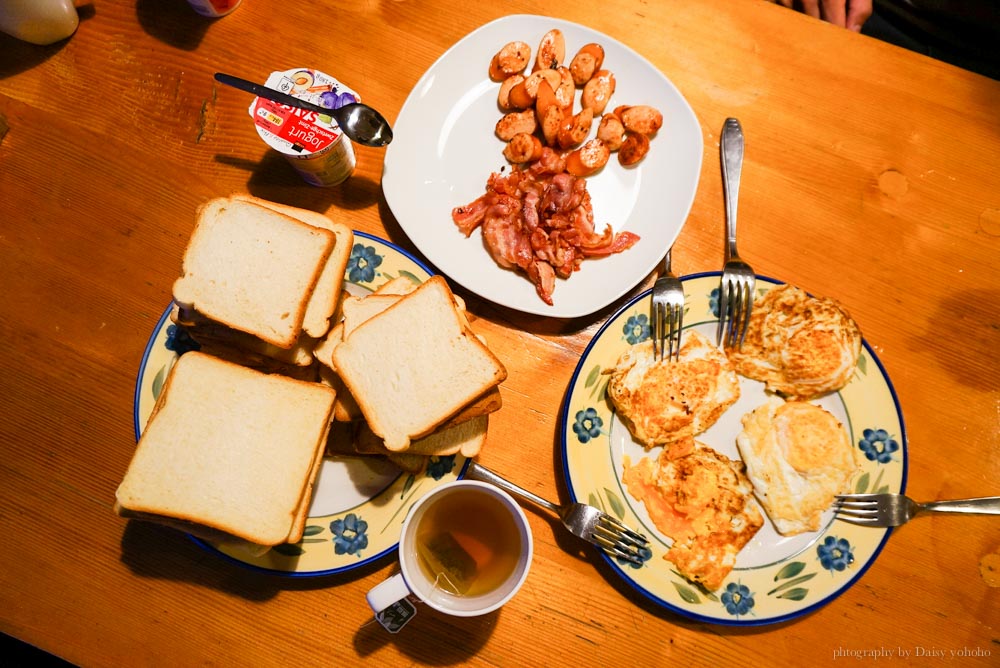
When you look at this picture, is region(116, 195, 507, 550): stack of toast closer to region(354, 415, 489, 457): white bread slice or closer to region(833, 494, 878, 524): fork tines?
region(354, 415, 489, 457): white bread slice

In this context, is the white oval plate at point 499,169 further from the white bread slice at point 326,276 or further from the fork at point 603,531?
the fork at point 603,531

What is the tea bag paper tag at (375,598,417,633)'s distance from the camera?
147cm

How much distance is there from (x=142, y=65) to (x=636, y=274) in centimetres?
178

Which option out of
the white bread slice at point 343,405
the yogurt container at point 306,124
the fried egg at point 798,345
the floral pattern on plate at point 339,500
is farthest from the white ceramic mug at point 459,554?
the yogurt container at point 306,124

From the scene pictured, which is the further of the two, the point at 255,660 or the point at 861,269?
the point at 861,269

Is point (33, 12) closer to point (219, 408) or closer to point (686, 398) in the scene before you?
point (219, 408)

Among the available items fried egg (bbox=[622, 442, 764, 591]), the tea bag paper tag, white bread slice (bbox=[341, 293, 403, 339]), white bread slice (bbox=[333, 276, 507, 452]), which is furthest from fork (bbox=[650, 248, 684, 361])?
the tea bag paper tag

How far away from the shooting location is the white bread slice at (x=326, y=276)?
155 cm

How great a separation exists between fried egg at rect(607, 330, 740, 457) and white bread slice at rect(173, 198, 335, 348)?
3.00ft

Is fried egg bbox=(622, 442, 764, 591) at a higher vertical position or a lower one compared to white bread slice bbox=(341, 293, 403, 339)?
lower

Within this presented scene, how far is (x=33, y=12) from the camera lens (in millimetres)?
1704

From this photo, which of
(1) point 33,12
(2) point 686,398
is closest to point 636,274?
(2) point 686,398

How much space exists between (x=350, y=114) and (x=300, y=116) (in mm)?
146

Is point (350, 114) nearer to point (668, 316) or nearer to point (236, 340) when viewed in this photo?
point (236, 340)
